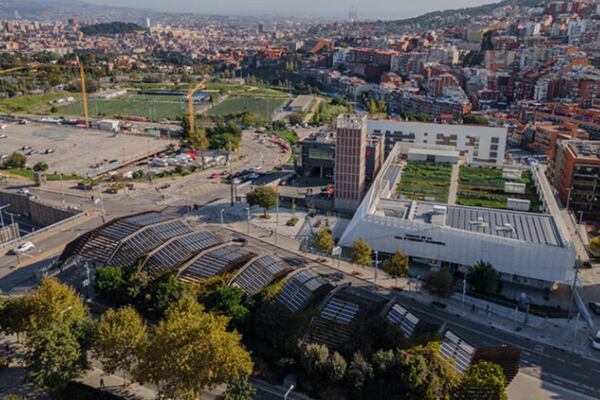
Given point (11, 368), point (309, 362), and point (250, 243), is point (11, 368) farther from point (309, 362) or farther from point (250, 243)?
point (250, 243)

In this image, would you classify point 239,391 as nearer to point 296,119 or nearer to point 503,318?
point 503,318

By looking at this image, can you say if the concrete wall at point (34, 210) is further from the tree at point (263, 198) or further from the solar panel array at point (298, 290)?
the solar panel array at point (298, 290)

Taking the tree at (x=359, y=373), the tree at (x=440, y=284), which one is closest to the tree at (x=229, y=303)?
the tree at (x=359, y=373)

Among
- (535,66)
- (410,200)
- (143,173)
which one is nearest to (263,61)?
(535,66)

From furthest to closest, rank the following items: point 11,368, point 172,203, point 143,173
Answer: point 143,173, point 172,203, point 11,368

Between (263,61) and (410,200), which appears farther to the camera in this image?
(263,61)
